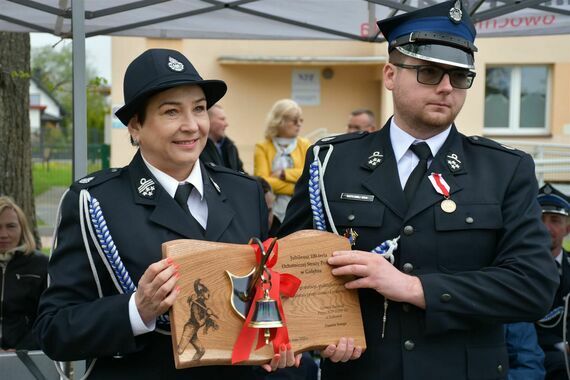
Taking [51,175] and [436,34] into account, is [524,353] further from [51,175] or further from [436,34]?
[51,175]

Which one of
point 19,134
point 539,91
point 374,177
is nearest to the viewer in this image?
point 374,177

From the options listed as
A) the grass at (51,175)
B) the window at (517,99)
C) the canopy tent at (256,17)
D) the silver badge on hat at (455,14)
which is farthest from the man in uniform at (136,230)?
the window at (517,99)

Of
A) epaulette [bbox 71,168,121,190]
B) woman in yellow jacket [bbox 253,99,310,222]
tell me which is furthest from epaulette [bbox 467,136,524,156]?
woman in yellow jacket [bbox 253,99,310,222]

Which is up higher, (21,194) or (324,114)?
(324,114)

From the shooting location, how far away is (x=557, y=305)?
15.5ft

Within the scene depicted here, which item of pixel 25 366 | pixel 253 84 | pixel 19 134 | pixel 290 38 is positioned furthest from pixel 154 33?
pixel 253 84

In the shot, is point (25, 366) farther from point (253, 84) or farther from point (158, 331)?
point (253, 84)

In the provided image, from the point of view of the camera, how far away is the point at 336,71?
18.0 m

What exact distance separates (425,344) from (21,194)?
17.9 ft

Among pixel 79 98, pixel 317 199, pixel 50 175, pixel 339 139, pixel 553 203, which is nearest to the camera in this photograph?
pixel 317 199

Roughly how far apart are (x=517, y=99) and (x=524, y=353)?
539 inches

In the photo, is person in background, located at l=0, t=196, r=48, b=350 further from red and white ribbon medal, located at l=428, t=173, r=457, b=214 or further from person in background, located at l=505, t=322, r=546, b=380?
red and white ribbon medal, located at l=428, t=173, r=457, b=214

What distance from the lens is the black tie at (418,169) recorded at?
101 inches

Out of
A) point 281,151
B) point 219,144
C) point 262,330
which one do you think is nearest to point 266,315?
point 262,330
